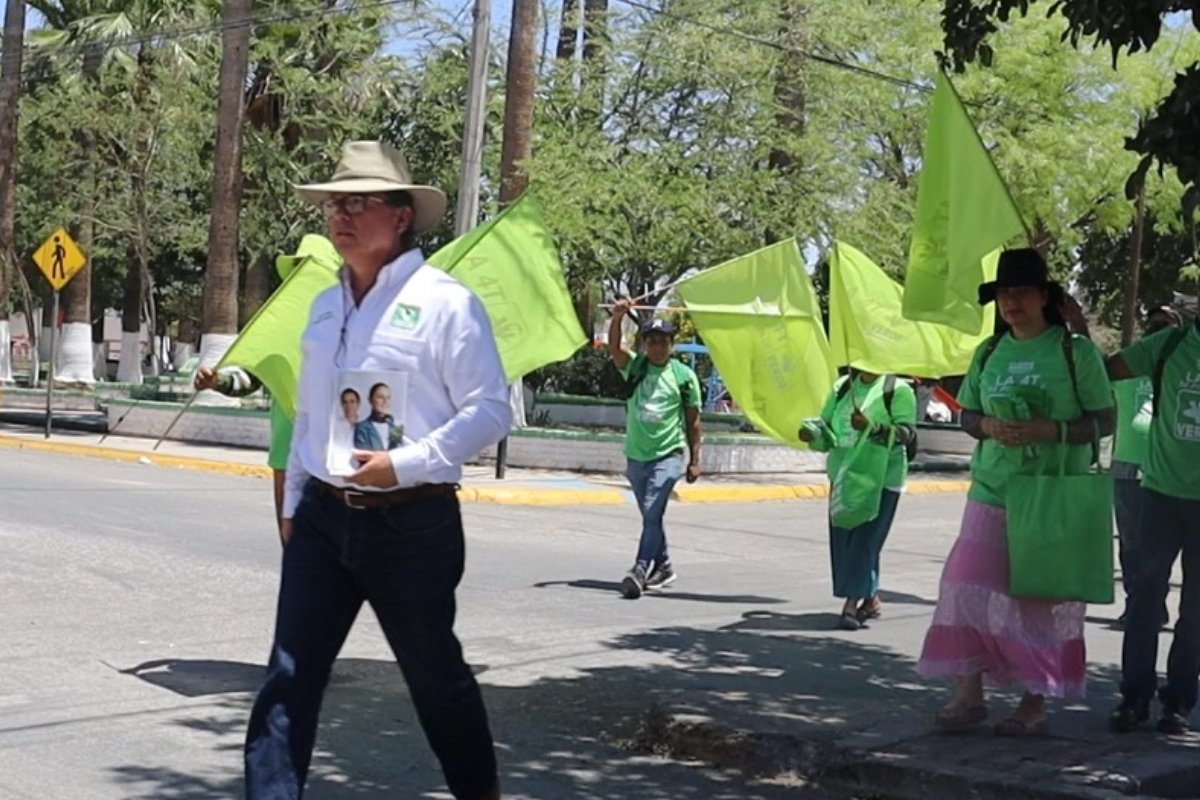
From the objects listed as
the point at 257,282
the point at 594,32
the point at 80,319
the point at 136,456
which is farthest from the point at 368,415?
the point at 80,319

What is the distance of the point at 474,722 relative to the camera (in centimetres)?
475

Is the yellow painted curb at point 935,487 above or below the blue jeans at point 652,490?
below

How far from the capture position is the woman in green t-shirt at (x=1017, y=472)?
6.52 metres

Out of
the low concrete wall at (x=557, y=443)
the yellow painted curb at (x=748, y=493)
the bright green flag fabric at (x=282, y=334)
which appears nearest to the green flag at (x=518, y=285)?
the bright green flag fabric at (x=282, y=334)

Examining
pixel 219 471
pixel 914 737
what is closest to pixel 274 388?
pixel 914 737

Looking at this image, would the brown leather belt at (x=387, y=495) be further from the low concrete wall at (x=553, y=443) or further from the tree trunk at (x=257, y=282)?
the tree trunk at (x=257, y=282)

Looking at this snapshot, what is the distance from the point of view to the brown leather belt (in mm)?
4570

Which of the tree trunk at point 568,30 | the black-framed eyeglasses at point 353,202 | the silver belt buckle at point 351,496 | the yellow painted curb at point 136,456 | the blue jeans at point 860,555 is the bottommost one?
the yellow painted curb at point 136,456

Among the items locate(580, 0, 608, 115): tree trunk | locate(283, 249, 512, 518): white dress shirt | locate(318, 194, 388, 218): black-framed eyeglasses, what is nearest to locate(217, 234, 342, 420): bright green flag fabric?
locate(318, 194, 388, 218): black-framed eyeglasses

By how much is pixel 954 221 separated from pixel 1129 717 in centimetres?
212

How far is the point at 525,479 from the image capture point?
787 inches

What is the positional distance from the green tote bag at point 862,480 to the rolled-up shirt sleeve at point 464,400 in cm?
521

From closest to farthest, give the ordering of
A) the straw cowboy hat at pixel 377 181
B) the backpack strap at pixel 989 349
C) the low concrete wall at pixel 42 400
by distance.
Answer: the straw cowboy hat at pixel 377 181, the backpack strap at pixel 989 349, the low concrete wall at pixel 42 400

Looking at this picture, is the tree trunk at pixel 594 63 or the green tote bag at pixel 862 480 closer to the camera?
the green tote bag at pixel 862 480
